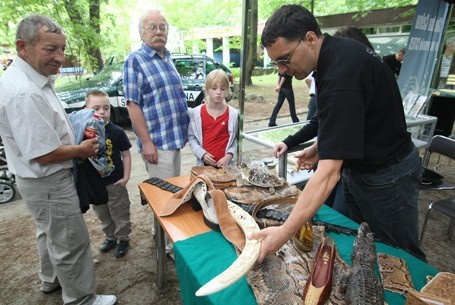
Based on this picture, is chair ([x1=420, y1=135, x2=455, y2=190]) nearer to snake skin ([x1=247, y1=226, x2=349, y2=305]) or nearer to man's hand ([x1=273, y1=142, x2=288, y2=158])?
man's hand ([x1=273, y1=142, x2=288, y2=158])

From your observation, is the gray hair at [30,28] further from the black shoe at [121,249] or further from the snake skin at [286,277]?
the black shoe at [121,249]

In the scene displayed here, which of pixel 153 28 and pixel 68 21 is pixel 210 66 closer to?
pixel 68 21

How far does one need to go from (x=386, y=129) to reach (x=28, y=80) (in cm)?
188

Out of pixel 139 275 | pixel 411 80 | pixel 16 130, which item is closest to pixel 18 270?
pixel 139 275

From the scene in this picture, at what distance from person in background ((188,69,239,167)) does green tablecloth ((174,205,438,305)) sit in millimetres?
1245

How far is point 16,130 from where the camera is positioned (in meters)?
1.52

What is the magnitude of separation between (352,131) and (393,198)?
0.71 m

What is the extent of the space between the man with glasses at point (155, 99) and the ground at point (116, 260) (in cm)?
38

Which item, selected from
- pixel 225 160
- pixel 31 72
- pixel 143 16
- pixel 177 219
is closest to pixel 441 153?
pixel 225 160

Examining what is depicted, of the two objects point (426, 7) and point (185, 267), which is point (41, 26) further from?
point (426, 7)

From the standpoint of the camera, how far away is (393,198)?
148cm

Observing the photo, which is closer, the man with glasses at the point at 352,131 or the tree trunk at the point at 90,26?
the man with glasses at the point at 352,131

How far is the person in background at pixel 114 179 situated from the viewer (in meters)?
2.37

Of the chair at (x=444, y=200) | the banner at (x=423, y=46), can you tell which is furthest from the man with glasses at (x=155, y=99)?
the banner at (x=423, y=46)
